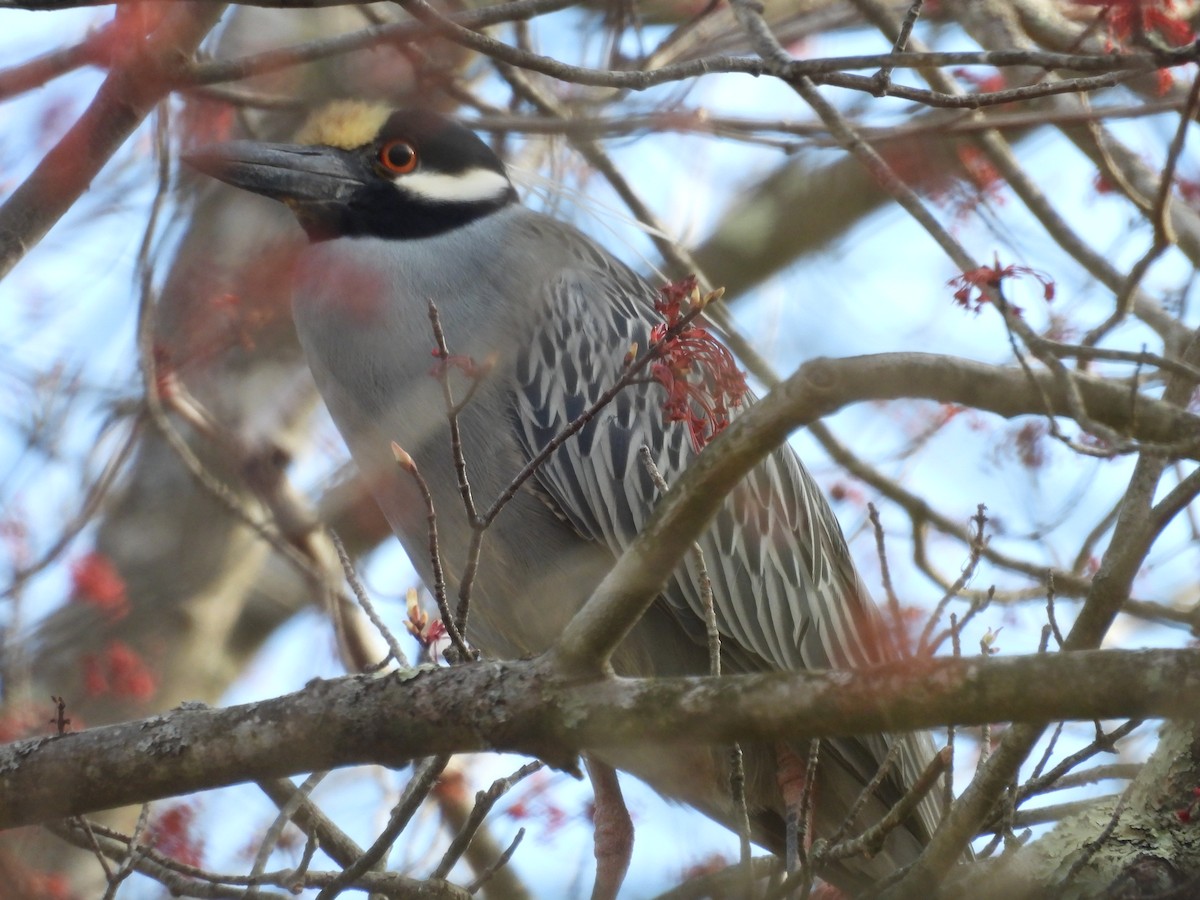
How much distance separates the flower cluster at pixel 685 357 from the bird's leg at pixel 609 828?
1.95m

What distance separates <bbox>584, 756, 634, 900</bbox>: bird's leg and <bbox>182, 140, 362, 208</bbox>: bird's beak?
210 cm

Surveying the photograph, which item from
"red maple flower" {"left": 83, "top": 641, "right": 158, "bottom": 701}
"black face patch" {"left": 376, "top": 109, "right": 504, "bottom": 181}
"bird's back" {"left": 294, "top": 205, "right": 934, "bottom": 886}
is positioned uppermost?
"black face patch" {"left": 376, "top": 109, "right": 504, "bottom": 181}

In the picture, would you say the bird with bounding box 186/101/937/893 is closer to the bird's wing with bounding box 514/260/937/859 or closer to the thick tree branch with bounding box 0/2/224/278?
the bird's wing with bounding box 514/260/937/859

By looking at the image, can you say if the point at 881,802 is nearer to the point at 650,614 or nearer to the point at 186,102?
the point at 650,614

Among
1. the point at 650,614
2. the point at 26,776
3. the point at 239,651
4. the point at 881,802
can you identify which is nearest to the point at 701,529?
the point at 26,776

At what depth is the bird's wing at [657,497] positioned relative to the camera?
435cm

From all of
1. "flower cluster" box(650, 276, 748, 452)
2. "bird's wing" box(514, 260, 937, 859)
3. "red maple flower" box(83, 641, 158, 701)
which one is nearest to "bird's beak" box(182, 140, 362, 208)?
"bird's wing" box(514, 260, 937, 859)

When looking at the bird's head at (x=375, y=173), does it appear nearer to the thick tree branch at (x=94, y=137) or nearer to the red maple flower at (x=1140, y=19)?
the thick tree branch at (x=94, y=137)

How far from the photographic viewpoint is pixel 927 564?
17.0ft

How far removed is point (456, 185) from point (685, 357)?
231 centimetres

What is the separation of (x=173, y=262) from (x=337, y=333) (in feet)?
4.15

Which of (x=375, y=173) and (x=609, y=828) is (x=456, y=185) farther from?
(x=609, y=828)

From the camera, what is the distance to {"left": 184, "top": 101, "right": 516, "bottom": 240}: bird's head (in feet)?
15.3

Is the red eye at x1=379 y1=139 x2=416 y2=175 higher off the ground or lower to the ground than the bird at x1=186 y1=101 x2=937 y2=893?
higher
